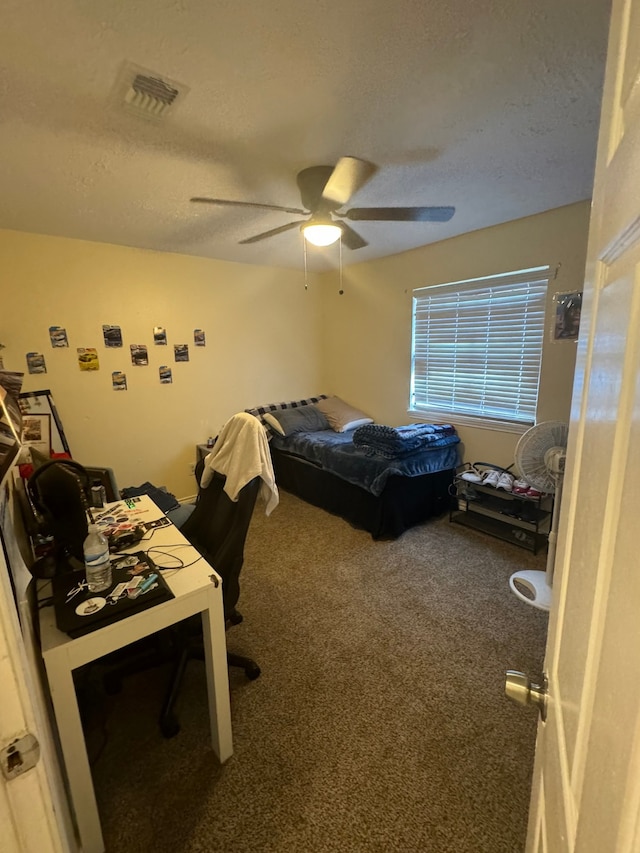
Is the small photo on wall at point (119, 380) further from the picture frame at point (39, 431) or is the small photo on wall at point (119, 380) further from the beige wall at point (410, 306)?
the beige wall at point (410, 306)

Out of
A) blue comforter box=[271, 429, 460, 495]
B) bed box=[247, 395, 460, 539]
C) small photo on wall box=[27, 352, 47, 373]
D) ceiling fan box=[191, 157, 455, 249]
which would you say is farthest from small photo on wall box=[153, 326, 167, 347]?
ceiling fan box=[191, 157, 455, 249]

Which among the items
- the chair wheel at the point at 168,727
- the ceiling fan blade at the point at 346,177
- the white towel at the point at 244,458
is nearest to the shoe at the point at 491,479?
the white towel at the point at 244,458

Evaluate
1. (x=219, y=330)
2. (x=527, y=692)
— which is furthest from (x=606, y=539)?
(x=219, y=330)

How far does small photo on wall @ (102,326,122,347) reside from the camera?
10.6 feet

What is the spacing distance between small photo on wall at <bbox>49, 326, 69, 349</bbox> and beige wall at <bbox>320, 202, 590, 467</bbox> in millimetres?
2765

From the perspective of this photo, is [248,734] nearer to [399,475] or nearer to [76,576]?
[76,576]

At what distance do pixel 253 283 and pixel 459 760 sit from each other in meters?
4.03

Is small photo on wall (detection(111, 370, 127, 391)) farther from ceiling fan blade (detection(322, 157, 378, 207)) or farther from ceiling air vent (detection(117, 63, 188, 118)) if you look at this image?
ceiling fan blade (detection(322, 157, 378, 207))

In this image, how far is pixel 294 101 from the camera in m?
1.47

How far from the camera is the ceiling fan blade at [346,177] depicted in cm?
160

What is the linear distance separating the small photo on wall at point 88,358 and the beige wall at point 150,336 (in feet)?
0.14

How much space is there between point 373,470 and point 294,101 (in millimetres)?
2309

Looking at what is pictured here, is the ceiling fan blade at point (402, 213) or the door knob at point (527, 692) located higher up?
the ceiling fan blade at point (402, 213)

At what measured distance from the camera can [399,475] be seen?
2924 millimetres
